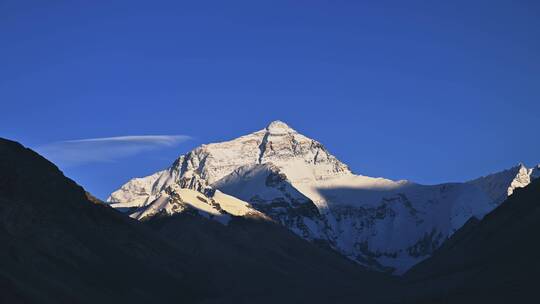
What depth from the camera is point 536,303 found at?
195875mm

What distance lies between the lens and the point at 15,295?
198750 millimetres

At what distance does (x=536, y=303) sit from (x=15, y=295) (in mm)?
87634
